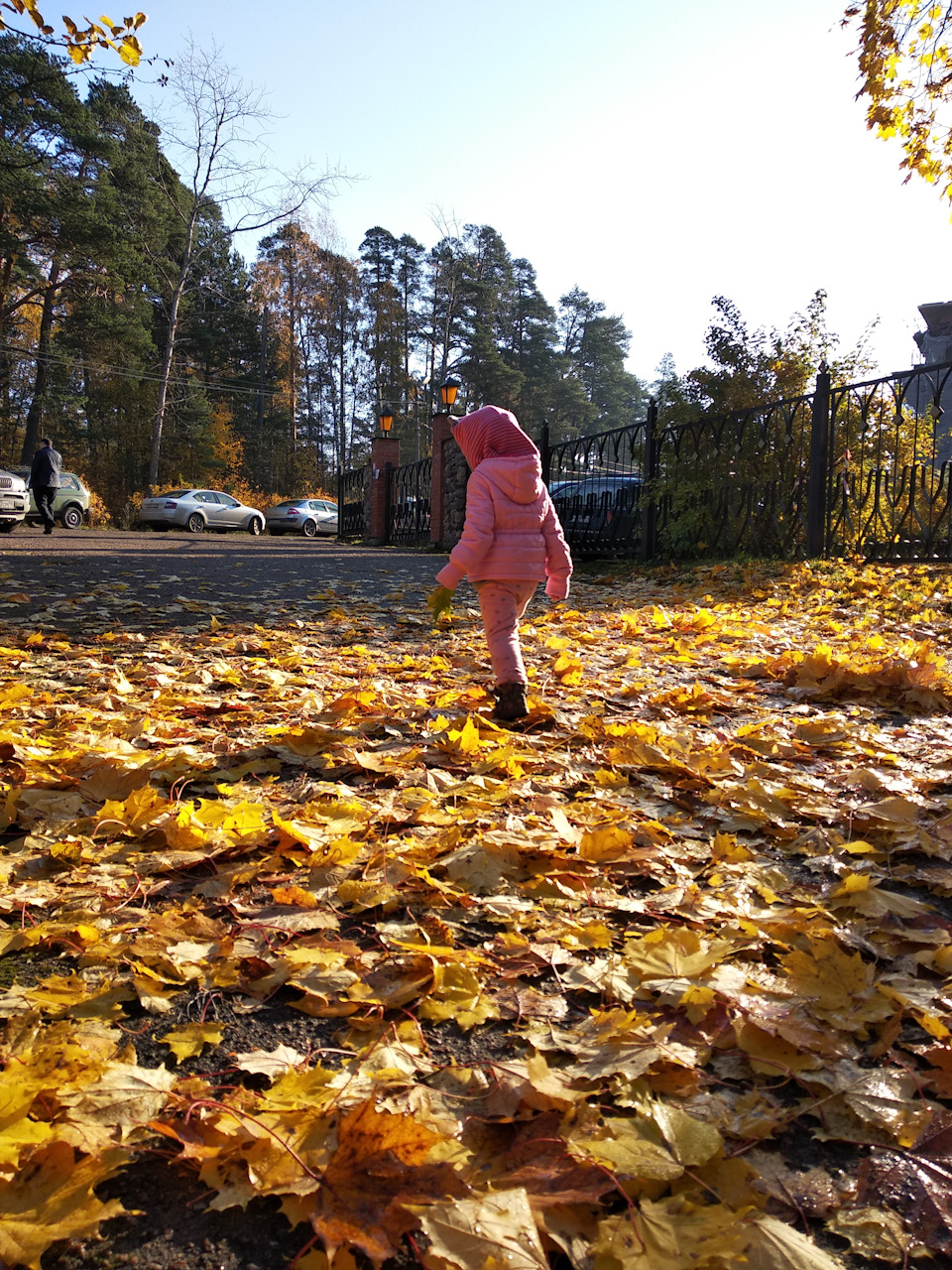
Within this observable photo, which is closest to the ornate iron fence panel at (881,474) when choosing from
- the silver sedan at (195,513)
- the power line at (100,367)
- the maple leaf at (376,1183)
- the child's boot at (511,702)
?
the child's boot at (511,702)


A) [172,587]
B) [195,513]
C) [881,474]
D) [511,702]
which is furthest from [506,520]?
[195,513]

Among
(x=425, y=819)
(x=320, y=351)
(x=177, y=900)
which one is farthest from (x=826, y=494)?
(x=320, y=351)

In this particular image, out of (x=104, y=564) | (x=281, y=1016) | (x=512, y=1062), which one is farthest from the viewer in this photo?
(x=104, y=564)

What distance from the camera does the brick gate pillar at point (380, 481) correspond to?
20297 mm

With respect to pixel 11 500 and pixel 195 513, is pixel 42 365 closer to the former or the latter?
pixel 195 513

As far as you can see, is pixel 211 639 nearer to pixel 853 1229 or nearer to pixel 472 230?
pixel 853 1229

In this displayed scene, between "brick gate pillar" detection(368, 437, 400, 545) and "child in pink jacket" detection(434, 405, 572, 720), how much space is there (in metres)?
17.1

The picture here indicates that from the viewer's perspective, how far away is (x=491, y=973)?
1.47m

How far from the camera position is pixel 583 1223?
3.05 feet

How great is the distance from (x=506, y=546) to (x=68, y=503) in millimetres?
22136

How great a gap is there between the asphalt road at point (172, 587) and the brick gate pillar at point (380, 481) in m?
8.96

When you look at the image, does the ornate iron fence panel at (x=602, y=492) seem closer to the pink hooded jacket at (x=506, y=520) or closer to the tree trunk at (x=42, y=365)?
the pink hooded jacket at (x=506, y=520)

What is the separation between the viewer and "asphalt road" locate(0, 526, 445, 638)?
5344mm

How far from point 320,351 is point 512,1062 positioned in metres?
49.1
